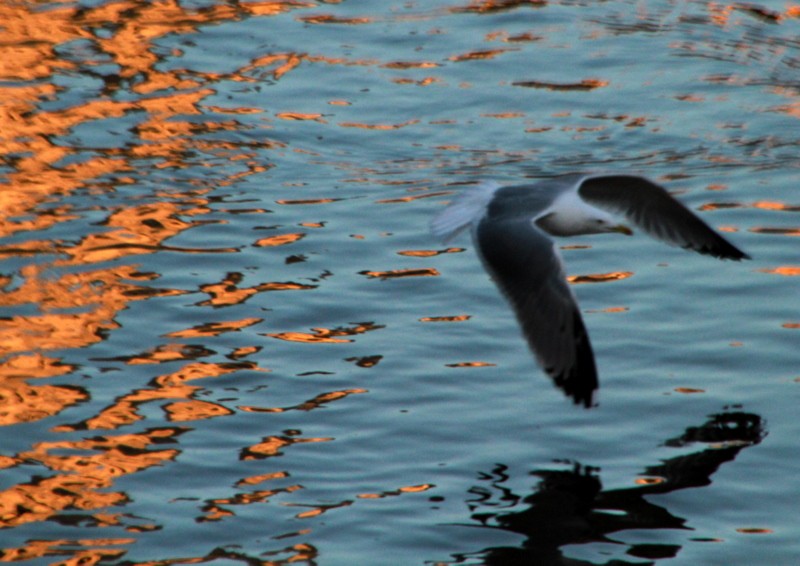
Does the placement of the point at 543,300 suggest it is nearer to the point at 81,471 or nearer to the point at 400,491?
the point at 400,491

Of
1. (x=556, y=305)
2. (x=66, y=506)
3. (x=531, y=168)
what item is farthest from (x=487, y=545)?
(x=531, y=168)

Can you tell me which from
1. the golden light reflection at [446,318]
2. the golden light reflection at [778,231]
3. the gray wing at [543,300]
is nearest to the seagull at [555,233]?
the gray wing at [543,300]

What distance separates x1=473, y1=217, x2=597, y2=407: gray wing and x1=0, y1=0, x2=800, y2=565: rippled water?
1.19 feet

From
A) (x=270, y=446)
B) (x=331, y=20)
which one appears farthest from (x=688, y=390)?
(x=331, y=20)

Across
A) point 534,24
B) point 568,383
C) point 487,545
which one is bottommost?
point 487,545

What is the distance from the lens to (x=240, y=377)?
21.7ft

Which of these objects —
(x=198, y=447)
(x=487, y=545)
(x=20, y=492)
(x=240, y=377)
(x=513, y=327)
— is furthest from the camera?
(x=513, y=327)

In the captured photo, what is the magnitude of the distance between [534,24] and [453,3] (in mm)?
759

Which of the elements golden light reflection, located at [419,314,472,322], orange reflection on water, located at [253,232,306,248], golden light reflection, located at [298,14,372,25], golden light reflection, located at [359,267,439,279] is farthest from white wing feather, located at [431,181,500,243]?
golden light reflection, located at [298,14,372,25]

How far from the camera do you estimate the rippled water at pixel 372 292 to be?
219 inches

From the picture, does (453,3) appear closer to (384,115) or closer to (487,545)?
(384,115)

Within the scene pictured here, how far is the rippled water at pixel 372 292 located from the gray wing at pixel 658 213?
0.38 m

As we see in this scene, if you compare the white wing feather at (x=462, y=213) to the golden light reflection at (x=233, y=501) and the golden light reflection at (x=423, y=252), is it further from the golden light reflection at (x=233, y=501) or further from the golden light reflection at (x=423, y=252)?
the golden light reflection at (x=233, y=501)

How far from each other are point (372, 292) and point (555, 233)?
108cm
